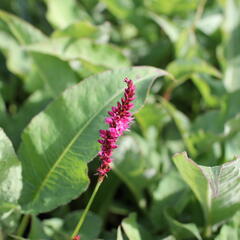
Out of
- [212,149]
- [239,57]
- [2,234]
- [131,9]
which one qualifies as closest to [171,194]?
[212,149]

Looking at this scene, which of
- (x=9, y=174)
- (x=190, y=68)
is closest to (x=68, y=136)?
(x=9, y=174)

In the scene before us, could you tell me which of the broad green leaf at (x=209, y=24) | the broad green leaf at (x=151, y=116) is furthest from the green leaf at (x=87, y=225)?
the broad green leaf at (x=209, y=24)

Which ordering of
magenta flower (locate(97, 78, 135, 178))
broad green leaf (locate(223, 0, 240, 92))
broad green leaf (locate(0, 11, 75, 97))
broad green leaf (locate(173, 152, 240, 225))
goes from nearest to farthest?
magenta flower (locate(97, 78, 135, 178))
broad green leaf (locate(173, 152, 240, 225))
broad green leaf (locate(0, 11, 75, 97))
broad green leaf (locate(223, 0, 240, 92))

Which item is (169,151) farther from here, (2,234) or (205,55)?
(2,234)

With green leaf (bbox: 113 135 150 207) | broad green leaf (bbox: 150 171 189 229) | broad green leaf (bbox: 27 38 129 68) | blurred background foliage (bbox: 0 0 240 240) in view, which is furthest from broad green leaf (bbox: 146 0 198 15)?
broad green leaf (bbox: 150 171 189 229)

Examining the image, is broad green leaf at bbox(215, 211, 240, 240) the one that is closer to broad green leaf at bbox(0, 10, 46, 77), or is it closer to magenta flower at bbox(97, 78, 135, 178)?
magenta flower at bbox(97, 78, 135, 178)

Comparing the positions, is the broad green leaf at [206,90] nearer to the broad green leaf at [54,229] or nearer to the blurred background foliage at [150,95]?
Result: the blurred background foliage at [150,95]

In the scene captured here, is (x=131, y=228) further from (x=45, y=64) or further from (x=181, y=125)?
(x=45, y=64)
